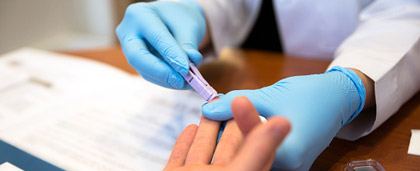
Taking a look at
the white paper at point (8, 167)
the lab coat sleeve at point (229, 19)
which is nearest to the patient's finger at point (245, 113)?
the white paper at point (8, 167)

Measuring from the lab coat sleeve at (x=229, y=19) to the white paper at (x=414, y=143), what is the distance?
1.80ft

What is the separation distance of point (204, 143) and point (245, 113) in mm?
122

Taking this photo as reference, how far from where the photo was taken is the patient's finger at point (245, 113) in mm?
393

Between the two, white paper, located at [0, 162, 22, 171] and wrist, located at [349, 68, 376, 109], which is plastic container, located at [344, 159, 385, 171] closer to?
wrist, located at [349, 68, 376, 109]

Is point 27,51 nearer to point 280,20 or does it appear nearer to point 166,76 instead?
point 166,76

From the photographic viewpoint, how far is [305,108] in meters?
0.49

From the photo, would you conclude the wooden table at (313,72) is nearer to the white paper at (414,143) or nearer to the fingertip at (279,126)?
the white paper at (414,143)

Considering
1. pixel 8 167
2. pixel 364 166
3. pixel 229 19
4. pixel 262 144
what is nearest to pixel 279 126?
pixel 262 144

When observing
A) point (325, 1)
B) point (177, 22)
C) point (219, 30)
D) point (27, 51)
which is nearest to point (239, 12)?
point (219, 30)

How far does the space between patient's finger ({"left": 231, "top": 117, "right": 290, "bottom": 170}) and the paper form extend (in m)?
0.25

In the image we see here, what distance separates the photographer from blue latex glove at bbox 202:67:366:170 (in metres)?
0.46

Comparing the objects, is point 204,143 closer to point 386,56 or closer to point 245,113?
point 245,113

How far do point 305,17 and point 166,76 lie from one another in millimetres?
521

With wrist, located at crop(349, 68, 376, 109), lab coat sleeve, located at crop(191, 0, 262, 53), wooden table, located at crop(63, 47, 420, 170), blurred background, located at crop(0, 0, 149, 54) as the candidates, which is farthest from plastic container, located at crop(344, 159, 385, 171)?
blurred background, located at crop(0, 0, 149, 54)
